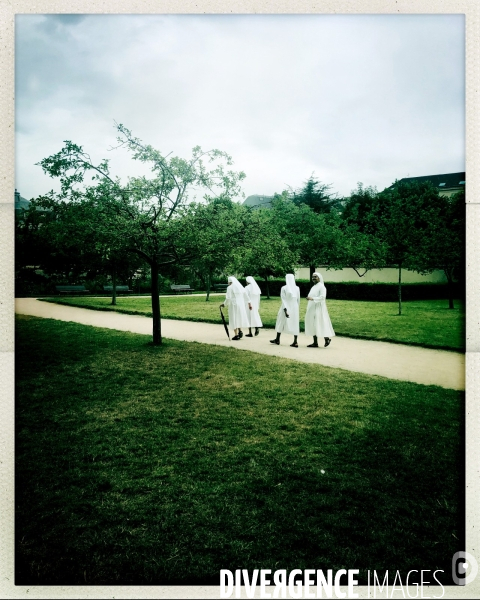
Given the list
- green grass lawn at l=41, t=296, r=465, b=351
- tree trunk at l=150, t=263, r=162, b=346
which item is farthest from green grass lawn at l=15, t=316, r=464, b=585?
Answer: green grass lawn at l=41, t=296, r=465, b=351

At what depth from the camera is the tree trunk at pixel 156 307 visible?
178 inches

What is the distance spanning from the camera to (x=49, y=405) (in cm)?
371

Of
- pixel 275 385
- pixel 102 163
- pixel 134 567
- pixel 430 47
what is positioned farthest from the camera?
pixel 275 385

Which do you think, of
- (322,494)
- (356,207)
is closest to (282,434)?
(322,494)

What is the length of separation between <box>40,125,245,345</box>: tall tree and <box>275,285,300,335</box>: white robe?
3.94ft

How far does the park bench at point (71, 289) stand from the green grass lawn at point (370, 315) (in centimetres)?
7

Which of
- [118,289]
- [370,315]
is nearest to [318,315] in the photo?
[370,315]

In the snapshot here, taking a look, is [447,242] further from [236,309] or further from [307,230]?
[236,309]

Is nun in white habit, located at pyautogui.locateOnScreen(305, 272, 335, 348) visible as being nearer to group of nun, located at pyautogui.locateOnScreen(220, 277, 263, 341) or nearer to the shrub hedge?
the shrub hedge

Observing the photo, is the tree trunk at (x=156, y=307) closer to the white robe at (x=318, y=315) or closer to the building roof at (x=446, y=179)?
the white robe at (x=318, y=315)

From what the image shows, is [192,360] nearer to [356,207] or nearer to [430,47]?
[356,207]

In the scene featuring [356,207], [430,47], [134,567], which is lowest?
[134,567]

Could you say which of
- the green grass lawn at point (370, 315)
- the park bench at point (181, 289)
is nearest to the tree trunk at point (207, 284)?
the green grass lawn at point (370, 315)
